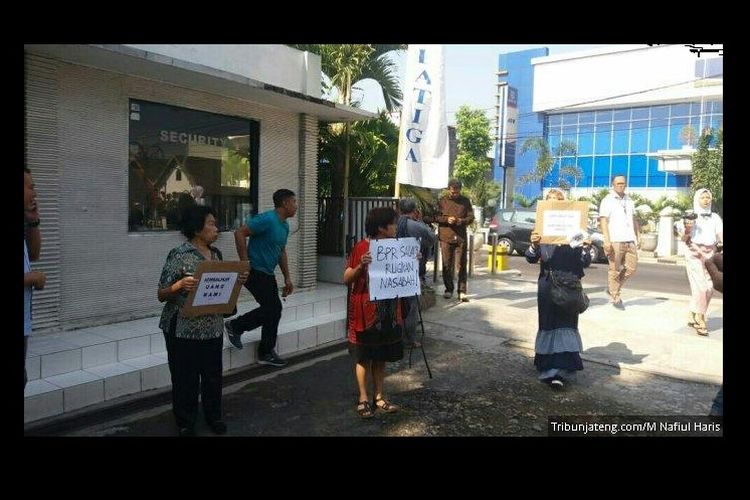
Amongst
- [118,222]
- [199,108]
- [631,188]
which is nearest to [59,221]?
[118,222]

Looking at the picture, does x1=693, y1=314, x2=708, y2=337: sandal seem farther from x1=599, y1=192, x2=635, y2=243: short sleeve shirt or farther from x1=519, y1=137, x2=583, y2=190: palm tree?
x1=519, y1=137, x2=583, y2=190: palm tree

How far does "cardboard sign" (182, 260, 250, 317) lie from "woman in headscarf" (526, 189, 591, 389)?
270 centimetres

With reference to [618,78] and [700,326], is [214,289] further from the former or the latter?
[618,78]

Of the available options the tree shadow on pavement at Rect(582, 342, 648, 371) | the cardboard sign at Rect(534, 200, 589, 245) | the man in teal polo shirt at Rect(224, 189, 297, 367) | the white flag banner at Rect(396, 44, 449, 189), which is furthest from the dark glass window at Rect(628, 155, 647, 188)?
the man in teal polo shirt at Rect(224, 189, 297, 367)

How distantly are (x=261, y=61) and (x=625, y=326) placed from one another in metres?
6.06

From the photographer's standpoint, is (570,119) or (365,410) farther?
(570,119)

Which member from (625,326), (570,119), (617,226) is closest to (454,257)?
(617,226)

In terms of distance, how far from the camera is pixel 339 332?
21.9 feet

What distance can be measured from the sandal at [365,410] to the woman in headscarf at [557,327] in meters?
1.71

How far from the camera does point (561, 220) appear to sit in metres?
5.11

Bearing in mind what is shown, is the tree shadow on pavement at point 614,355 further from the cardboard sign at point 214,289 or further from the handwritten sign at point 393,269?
the cardboard sign at point 214,289

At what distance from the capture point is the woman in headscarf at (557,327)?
16.7 ft
